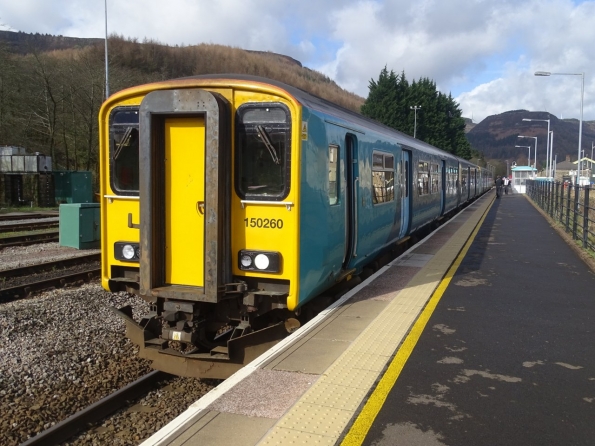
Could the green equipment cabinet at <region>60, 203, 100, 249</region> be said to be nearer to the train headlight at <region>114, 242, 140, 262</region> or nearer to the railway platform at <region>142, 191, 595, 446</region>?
the train headlight at <region>114, 242, 140, 262</region>

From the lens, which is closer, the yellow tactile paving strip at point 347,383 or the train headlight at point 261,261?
the yellow tactile paving strip at point 347,383

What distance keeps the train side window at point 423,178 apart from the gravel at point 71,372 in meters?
7.23

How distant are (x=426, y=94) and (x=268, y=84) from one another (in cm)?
6192

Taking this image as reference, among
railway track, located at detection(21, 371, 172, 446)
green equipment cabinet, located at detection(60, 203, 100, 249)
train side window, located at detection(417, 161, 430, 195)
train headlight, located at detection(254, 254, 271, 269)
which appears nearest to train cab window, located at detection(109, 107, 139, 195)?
train headlight, located at detection(254, 254, 271, 269)

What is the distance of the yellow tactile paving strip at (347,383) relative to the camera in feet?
12.0

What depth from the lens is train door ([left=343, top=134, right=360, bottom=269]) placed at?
23.4ft

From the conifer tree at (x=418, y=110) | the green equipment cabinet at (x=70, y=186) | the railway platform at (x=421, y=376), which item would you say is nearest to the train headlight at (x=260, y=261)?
the railway platform at (x=421, y=376)

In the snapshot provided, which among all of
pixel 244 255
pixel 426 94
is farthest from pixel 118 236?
pixel 426 94

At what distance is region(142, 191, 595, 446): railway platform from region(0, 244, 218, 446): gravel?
57.3 inches

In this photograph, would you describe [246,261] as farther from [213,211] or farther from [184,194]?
[184,194]

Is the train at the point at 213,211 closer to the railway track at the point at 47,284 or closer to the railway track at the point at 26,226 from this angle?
the railway track at the point at 47,284

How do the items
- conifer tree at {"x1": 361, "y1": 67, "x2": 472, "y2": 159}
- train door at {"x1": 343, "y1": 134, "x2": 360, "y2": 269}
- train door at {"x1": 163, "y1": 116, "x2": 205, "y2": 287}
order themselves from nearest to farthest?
1. train door at {"x1": 163, "y1": 116, "x2": 205, "y2": 287}
2. train door at {"x1": 343, "y1": 134, "x2": 360, "y2": 269}
3. conifer tree at {"x1": 361, "y1": 67, "x2": 472, "y2": 159}

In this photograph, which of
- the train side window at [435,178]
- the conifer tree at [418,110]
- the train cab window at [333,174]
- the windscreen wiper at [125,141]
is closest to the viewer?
the windscreen wiper at [125,141]

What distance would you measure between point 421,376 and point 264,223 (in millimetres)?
2015
